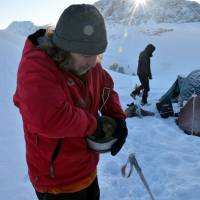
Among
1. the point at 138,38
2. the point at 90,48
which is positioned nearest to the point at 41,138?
the point at 90,48

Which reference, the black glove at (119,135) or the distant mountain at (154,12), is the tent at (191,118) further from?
the distant mountain at (154,12)

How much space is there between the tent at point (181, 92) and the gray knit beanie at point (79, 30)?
693 centimetres

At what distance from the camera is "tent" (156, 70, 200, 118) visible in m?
8.98

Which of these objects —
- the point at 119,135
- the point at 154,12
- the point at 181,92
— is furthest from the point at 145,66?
the point at 154,12

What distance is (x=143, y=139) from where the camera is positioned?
683cm

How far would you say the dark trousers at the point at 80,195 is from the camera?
2297 mm

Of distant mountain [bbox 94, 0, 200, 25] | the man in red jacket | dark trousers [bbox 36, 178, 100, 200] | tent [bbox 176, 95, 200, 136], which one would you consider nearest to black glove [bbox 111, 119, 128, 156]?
the man in red jacket

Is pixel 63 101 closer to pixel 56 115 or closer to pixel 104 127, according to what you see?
pixel 56 115

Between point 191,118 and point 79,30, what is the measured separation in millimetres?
6000

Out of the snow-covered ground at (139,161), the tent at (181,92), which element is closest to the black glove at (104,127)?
the snow-covered ground at (139,161)

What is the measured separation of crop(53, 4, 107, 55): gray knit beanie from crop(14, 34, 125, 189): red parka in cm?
12

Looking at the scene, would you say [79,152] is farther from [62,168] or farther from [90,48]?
[90,48]

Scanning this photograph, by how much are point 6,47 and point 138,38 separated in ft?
224

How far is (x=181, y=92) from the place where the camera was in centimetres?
995
